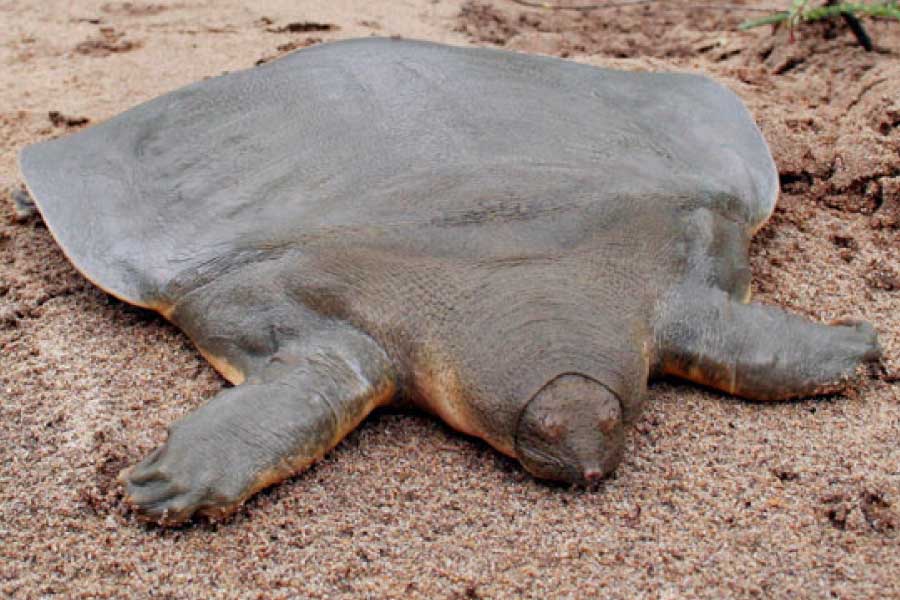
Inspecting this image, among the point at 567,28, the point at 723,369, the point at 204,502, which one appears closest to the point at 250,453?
the point at 204,502

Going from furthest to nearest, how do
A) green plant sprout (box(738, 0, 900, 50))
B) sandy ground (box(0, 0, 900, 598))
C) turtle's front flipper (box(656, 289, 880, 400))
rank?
green plant sprout (box(738, 0, 900, 50))
turtle's front flipper (box(656, 289, 880, 400))
sandy ground (box(0, 0, 900, 598))

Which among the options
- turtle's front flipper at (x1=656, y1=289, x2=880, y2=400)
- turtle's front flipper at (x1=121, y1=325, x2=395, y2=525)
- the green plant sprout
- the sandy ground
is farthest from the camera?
the green plant sprout

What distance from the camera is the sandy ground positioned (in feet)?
5.09

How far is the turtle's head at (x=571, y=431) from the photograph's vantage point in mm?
1724

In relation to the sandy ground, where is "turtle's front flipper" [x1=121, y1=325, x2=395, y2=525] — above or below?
above

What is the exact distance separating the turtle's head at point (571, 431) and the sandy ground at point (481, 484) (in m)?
0.05

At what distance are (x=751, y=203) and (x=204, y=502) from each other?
147 centimetres

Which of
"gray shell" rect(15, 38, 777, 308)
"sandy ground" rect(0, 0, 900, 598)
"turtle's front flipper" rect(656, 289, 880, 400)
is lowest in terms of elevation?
"sandy ground" rect(0, 0, 900, 598)

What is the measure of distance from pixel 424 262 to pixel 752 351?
2.18ft

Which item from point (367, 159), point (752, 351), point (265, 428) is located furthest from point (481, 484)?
point (367, 159)

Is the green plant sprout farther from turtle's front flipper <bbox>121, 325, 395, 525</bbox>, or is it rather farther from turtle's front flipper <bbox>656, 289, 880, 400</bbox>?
turtle's front flipper <bbox>121, 325, 395, 525</bbox>

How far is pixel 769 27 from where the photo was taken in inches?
157

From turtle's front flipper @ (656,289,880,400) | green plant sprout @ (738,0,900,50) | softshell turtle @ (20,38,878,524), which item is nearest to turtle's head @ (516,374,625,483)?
softshell turtle @ (20,38,878,524)

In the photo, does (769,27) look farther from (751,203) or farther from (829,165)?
(751,203)
